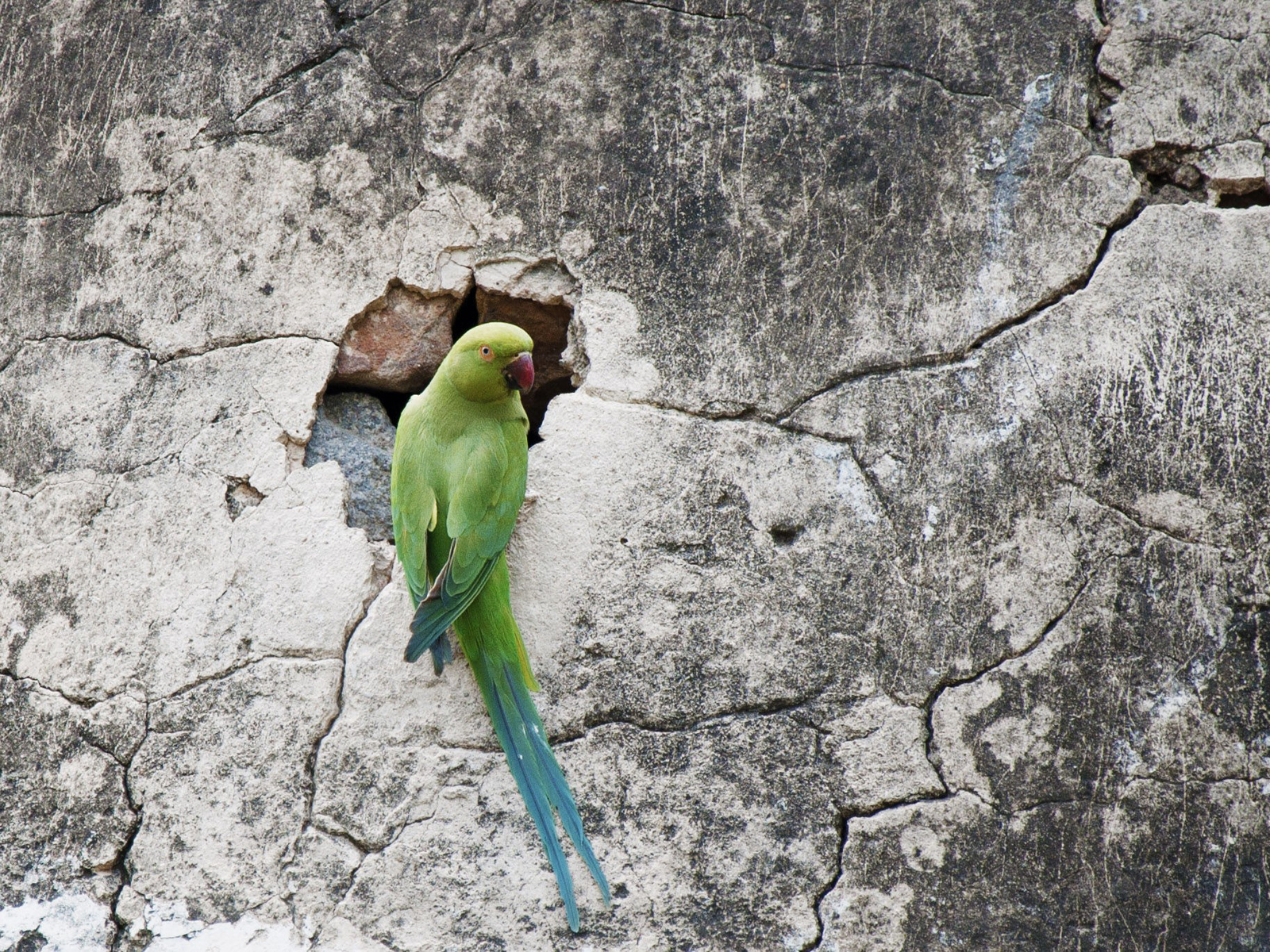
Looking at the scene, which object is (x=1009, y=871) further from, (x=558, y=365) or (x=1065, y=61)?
(x=1065, y=61)

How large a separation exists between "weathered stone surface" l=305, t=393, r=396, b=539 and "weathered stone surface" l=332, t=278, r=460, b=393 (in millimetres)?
76

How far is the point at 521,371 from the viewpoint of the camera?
220 centimetres

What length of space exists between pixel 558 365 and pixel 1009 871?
1.61m

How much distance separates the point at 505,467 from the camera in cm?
222

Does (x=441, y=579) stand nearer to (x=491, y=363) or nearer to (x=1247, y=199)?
(x=491, y=363)

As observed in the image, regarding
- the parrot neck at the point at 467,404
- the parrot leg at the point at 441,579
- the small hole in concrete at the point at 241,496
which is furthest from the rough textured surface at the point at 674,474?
the parrot leg at the point at 441,579

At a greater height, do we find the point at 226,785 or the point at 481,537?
the point at 481,537

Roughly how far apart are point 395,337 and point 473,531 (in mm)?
634

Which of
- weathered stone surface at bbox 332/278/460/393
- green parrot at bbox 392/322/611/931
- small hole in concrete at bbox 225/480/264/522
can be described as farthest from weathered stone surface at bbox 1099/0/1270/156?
small hole in concrete at bbox 225/480/264/522

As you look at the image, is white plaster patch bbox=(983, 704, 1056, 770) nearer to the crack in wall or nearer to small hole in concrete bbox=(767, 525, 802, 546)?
small hole in concrete bbox=(767, 525, 802, 546)

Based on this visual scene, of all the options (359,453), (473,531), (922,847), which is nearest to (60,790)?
(359,453)

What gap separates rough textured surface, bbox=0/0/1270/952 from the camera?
2.16m

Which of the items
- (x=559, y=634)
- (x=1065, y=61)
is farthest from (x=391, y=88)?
(x=1065, y=61)

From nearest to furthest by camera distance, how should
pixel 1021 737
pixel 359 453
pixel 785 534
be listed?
pixel 1021 737 → pixel 785 534 → pixel 359 453
